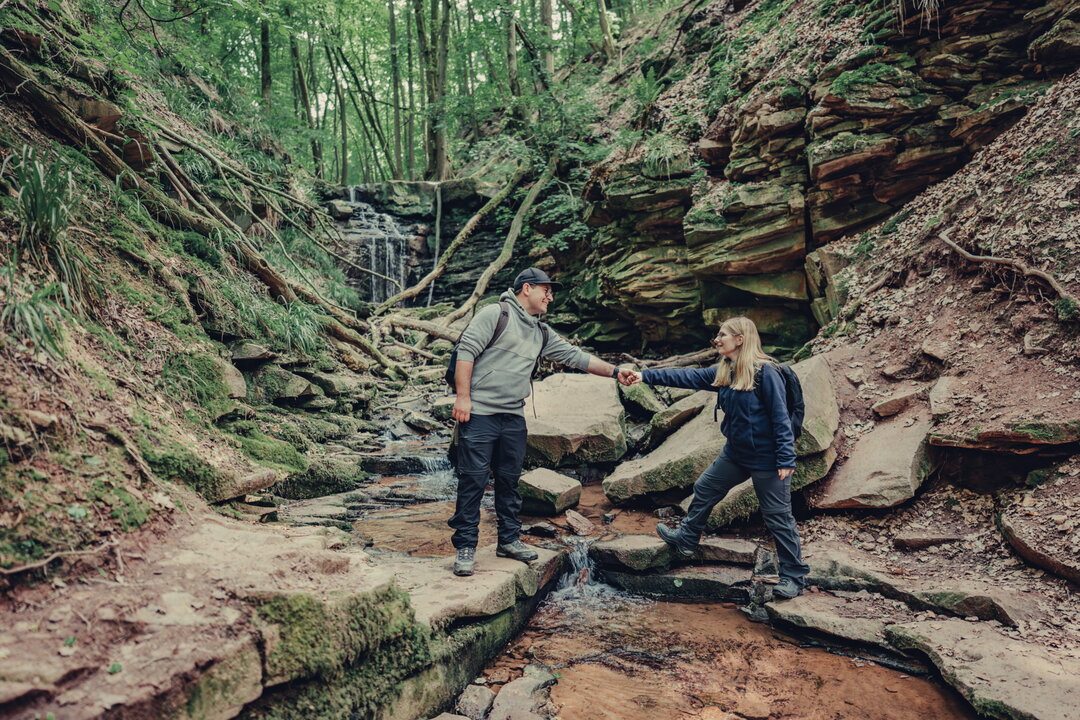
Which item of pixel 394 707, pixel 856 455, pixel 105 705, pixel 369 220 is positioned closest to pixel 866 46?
pixel 856 455

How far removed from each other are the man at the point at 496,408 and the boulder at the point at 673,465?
80.7 inches

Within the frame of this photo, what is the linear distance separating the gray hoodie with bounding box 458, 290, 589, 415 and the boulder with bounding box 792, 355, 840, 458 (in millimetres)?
2531

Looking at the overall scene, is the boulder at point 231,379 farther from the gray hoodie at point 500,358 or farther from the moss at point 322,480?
the gray hoodie at point 500,358

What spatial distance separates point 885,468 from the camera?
199 inches

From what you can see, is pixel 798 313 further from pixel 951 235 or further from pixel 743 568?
pixel 743 568

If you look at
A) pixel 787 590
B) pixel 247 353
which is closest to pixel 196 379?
pixel 247 353

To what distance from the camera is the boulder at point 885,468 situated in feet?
16.1

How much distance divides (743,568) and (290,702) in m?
3.67

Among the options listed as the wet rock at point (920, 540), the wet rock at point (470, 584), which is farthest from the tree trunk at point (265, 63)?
the wet rock at point (920, 540)

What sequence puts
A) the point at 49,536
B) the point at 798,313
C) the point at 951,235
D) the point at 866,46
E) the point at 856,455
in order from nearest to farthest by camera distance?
the point at 49,536, the point at 856,455, the point at 951,235, the point at 866,46, the point at 798,313

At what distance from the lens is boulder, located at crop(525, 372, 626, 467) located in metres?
7.38

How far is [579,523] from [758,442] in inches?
88.1

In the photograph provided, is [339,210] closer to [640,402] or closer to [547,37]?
[547,37]

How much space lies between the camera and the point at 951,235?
6.66 meters
